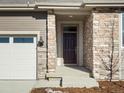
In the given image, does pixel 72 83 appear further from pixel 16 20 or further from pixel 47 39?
pixel 16 20

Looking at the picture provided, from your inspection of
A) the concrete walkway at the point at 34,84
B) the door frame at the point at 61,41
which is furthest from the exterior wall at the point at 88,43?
the concrete walkway at the point at 34,84

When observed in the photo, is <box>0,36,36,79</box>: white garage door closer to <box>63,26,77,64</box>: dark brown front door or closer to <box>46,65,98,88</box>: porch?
<box>46,65,98,88</box>: porch

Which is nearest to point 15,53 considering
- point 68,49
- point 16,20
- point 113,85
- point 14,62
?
point 14,62

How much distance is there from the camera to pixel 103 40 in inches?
684

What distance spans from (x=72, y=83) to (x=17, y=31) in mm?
4477

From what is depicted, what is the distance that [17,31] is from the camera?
18109 millimetres

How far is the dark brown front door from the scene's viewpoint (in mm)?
20891

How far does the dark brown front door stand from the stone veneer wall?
3.74 m

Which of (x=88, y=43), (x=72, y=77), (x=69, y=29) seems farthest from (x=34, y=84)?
(x=69, y=29)

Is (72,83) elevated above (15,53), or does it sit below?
below

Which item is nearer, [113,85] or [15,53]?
[113,85]

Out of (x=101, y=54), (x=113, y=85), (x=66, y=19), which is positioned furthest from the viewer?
(x=66, y=19)

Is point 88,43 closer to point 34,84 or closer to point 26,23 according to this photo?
point 26,23

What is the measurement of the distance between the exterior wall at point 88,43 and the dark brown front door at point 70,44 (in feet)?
2.59
